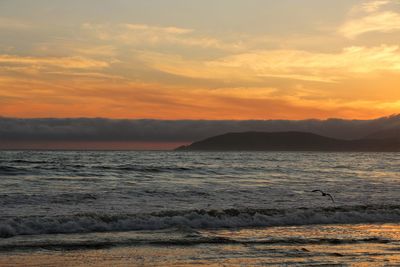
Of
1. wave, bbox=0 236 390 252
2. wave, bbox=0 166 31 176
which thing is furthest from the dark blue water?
wave, bbox=0 166 31 176

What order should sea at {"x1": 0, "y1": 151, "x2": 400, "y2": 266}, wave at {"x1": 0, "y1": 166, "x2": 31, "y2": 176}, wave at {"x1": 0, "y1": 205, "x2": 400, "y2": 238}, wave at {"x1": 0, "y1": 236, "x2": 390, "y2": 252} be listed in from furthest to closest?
1. wave at {"x1": 0, "y1": 166, "x2": 31, "y2": 176}
2. wave at {"x1": 0, "y1": 205, "x2": 400, "y2": 238}
3. wave at {"x1": 0, "y1": 236, "x2": 390, "y2": 252}
4. sea at {"x1": 0, "y1": 151, "x2": 400, "y2": 266}

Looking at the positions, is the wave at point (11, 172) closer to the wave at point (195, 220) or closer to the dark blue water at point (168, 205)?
the dark blue water at point (168, 205)

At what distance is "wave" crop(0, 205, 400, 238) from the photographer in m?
18.1

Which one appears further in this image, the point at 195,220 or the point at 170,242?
the point at 195,220

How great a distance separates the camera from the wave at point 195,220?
714 inches

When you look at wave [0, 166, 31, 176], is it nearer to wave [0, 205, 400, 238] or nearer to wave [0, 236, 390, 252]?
wave [0, 205, 400, 238]

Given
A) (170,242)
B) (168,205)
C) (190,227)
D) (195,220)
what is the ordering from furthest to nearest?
1. (168,205)
2. (195,220)
3. (190,227)
4. (170,242)

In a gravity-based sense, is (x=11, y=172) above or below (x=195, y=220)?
below

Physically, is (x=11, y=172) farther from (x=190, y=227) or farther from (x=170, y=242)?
(x=170, y=242)

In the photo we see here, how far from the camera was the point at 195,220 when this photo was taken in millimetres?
20531

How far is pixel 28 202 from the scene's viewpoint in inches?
980

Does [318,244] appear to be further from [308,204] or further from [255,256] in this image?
[308,204]

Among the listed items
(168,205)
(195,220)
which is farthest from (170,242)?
(168,205)

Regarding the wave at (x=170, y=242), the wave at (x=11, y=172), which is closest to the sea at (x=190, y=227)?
the wave at (x=170, y=242)
